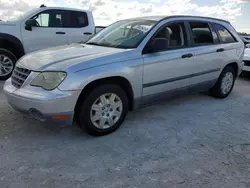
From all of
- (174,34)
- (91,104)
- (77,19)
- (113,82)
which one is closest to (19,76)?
(91,104)

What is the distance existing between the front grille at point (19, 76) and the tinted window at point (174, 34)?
2.06 meters

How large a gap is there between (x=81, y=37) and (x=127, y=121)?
13.2ft

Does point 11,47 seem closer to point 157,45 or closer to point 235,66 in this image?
point 157,45

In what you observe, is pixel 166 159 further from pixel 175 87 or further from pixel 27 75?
pixel 27 75

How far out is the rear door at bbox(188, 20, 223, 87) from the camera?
4.50 m

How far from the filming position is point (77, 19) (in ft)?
23.7

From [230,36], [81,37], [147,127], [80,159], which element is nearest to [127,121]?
[147,127]

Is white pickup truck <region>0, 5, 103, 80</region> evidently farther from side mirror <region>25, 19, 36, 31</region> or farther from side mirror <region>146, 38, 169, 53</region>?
side mirror <region>146, 38, 169, 53</region>

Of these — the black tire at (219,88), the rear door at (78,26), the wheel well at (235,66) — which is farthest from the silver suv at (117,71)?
the rear door at (78,26)

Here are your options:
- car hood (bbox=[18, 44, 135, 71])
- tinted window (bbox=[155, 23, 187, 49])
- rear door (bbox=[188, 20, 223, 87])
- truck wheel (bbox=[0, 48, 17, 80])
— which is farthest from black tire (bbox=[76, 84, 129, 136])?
truck wheel (bbox=[0, 48, 17, 80])

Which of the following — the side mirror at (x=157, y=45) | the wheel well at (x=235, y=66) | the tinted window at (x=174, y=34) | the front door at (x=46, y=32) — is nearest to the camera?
the side mirror at (x=157, y=45)

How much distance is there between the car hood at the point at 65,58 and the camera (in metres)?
3.10

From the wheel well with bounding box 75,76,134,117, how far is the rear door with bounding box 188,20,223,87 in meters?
1.42

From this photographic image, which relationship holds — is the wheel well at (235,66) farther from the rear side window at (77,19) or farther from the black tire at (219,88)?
the rear side window at (77,19)
